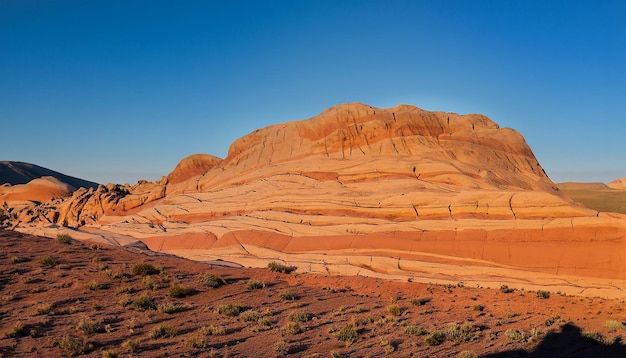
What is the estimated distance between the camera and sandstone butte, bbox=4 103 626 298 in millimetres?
23344

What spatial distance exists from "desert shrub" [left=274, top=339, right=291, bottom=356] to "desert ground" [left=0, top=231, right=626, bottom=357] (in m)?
0.03

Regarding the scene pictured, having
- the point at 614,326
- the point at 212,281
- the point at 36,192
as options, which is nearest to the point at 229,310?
the point at 212,281

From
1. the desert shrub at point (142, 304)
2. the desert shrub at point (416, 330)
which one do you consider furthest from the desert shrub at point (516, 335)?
the desert shrub at point (142, 304)

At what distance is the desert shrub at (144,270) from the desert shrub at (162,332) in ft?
27.4

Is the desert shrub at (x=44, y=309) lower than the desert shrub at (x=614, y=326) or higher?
higher

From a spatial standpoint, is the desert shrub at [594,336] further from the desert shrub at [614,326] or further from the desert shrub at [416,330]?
the desert shrub at [416,330]

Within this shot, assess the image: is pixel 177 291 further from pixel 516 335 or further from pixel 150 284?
pixel 516 335

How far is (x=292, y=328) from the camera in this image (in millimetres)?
13234

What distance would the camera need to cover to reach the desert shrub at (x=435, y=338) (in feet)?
40.6

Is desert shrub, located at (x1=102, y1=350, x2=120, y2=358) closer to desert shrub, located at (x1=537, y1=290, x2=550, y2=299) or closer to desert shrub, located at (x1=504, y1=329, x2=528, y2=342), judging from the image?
desert shrub, located at (x1=504, y1=329, x2=528, y2=342)

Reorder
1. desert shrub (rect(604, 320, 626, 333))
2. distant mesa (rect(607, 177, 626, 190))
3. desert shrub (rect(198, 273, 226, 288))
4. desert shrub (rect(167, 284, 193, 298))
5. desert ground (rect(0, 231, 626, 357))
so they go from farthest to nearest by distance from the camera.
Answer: distant mesa (rect(607, 177, 626, 190))
desert shrub (rect(198, 273, 226, 288))
desert shrub (rect(167, 284, 193, 298))
desert shrub (rect(604, 320, 626, 333))
desert ground (rect(0, 231, 626, 357))

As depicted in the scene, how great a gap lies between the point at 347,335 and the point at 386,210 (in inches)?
743

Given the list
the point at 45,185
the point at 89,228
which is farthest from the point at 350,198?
the point at 45,185

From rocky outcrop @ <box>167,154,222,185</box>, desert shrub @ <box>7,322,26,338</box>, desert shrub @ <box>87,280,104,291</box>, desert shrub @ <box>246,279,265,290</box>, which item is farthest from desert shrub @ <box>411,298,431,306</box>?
rocky outcrop @ <box>167,154,222,185</box>
